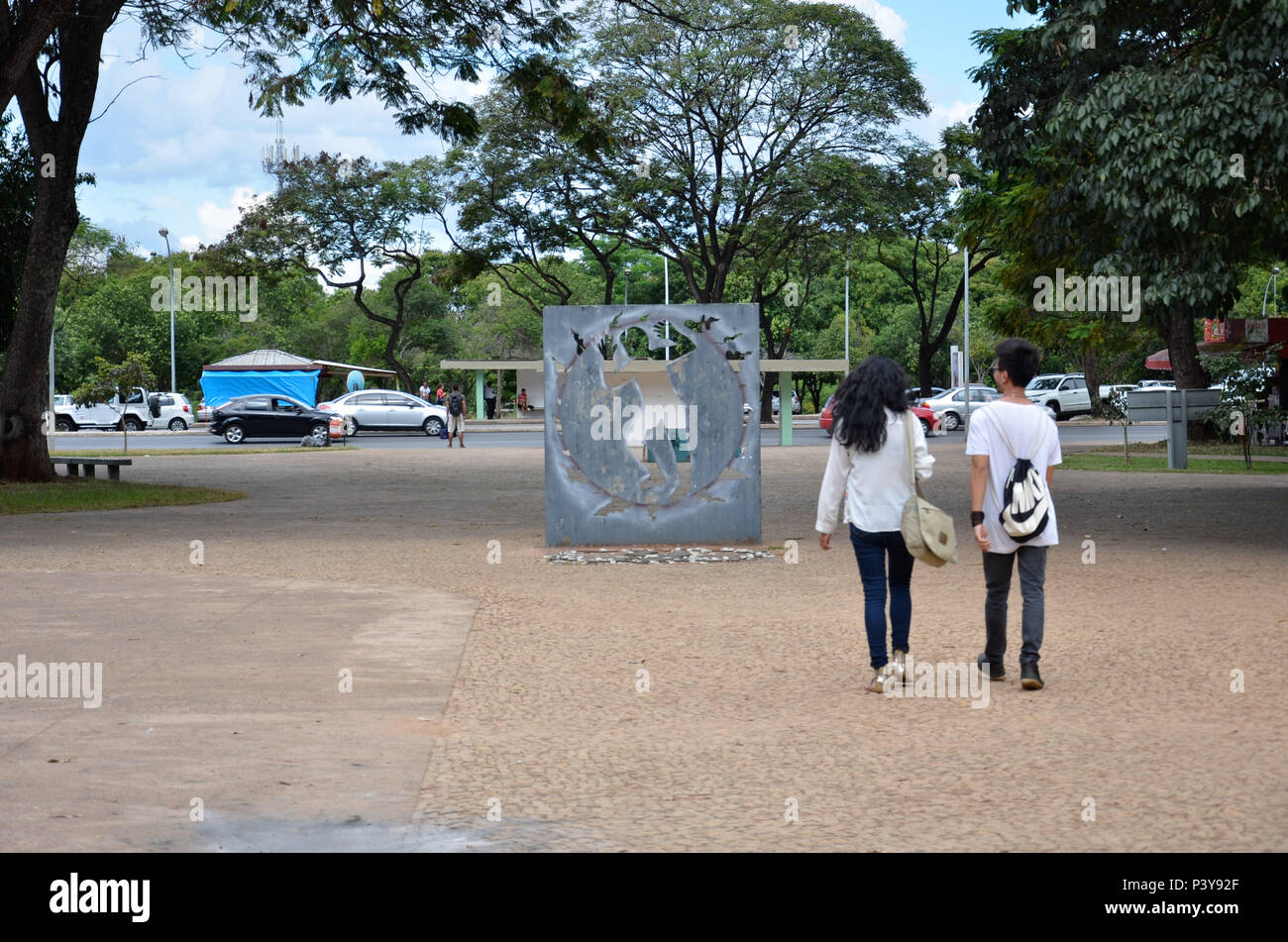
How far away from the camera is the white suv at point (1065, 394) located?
176 feet

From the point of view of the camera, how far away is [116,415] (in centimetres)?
5466

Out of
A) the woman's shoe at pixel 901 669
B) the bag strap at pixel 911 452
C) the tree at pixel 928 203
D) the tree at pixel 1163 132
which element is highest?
the tree at pixel 928 203

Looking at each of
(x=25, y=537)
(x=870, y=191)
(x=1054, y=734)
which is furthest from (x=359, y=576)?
(x=870, y=191)

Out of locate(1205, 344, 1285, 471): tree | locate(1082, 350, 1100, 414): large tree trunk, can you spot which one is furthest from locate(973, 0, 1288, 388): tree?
locate(1082, 350, 1100, 414): large tree trunk

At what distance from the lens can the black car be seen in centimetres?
4169

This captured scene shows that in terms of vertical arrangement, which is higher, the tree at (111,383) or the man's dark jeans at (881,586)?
the tree at (111,383)

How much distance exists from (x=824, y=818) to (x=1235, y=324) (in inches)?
1305

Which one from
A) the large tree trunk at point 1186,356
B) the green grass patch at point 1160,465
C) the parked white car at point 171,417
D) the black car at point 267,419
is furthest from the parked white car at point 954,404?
the parked white car at point 171,417

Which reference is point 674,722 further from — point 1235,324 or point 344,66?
point 1235,324

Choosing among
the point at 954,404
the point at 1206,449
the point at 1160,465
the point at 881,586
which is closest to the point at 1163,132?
the point at 881,586

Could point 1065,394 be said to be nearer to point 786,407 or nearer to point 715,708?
point 786,407

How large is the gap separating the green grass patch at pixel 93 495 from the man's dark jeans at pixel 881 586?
13981mm

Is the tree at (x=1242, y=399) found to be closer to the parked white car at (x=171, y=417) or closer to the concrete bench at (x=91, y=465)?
the concrete bench at (x=91, y=465)

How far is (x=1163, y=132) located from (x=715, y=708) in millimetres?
8810
